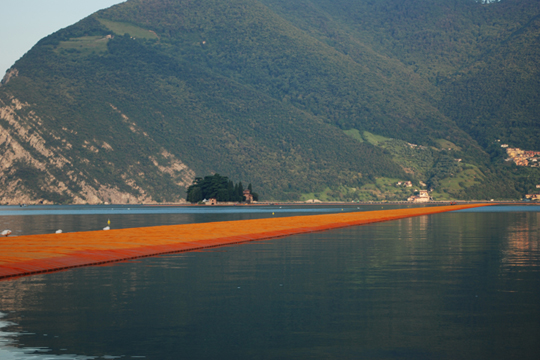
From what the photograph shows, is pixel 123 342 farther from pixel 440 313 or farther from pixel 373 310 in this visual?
pixel 440 313

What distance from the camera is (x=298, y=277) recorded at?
25.9 meters

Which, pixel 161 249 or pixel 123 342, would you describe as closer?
pixel 123 342

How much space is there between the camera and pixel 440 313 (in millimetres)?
17969

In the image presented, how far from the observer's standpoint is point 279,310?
18.5 metres

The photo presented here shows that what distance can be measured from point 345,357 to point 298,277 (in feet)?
41.2

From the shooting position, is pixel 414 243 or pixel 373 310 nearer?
pixel 373 310

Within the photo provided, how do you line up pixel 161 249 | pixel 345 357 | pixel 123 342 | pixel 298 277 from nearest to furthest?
pixel 345 357 → pixel 123 342 → pixel 298 277 → pixel 161 249

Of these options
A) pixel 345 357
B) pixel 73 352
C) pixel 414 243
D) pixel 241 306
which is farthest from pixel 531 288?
pixel 414 243

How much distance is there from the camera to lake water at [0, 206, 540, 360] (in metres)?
14.1

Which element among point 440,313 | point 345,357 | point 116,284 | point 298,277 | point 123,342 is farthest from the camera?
point 298,277

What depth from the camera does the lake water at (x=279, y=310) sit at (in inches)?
554

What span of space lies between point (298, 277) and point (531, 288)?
28.0 feet

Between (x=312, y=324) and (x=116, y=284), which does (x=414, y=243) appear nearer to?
(x=116, y=284)

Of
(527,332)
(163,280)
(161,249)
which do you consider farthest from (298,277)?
(161,249)
